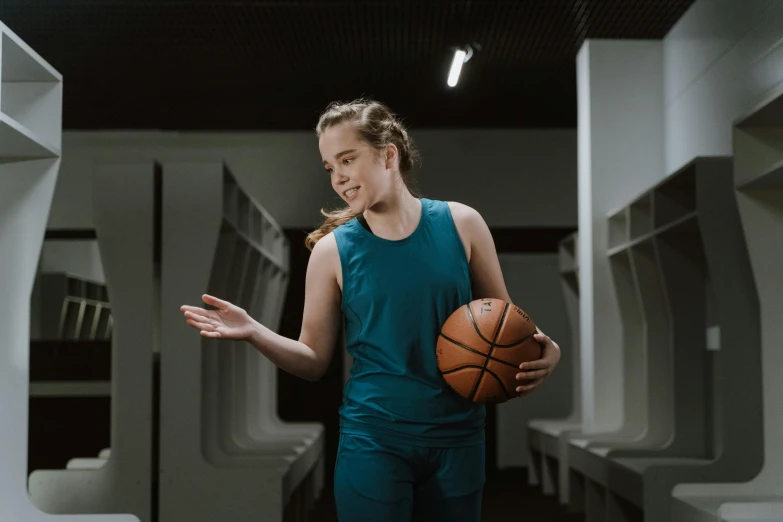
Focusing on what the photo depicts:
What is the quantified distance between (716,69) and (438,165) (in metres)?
4.23

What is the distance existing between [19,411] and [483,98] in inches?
228

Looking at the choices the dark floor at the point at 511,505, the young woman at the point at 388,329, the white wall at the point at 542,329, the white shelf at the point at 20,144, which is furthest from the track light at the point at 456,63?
the young woman at the point at 388,329

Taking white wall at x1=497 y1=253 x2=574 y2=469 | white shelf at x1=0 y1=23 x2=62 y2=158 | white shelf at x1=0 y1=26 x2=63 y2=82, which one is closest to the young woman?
white shelf at x1=0 y1=26 x2=63 y2=82

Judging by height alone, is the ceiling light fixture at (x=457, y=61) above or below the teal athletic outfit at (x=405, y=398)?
above

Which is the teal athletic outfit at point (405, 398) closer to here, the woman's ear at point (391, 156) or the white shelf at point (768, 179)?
the woman's ear at point (391, 156)

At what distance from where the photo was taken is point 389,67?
25.7 ft

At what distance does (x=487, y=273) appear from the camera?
7.36ft

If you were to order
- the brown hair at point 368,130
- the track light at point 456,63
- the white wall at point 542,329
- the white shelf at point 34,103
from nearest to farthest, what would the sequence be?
1. the brown hair at point 368,130
2. the white shelf at point 34,103
3. the track light at point 456,63
4. the white wall at point 542,329

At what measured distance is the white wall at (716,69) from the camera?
5.05 metres

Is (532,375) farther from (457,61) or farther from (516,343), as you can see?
(457,61)

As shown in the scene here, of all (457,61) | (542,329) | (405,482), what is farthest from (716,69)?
(542,329)

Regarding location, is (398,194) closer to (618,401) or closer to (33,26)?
(618,401)

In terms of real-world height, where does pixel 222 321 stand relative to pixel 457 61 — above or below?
below

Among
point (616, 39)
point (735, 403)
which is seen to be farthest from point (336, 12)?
Answer: point (735, 403)
